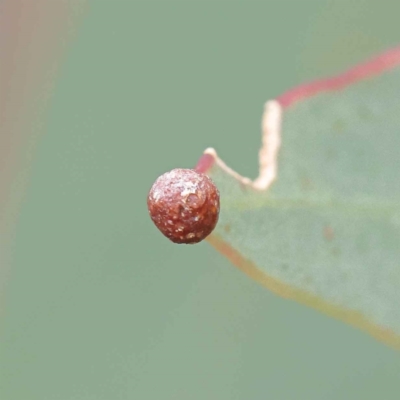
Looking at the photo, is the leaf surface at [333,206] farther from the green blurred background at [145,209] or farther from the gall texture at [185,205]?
the green blurred background at [145,209]

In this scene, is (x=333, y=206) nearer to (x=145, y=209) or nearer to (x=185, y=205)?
(x=185, y=205)

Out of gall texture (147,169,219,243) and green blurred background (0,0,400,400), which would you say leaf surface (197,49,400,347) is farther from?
green blurred background (0,0,400,400)

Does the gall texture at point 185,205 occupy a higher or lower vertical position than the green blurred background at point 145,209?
higher

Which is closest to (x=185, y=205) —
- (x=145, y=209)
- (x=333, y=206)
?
(x=333, y=206)

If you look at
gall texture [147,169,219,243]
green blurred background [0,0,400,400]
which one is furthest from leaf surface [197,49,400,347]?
green blurred background [0,0,400,400]

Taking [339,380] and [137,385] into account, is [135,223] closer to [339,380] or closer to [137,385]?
[137,385]

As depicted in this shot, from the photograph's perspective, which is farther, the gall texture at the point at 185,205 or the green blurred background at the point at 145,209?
the green blurred background at the point at 145,209

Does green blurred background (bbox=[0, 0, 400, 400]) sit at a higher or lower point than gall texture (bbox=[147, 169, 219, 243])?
lower

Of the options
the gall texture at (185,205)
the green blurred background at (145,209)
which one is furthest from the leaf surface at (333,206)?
the green blurred background at (145,209)
